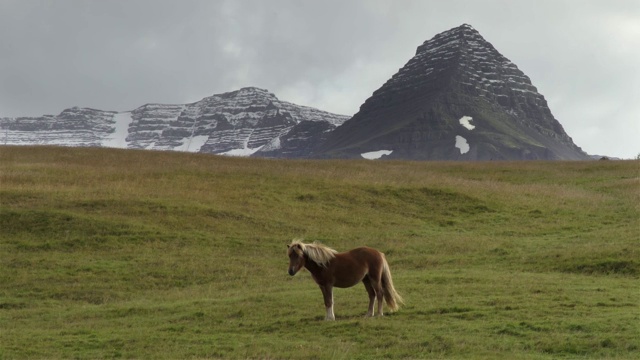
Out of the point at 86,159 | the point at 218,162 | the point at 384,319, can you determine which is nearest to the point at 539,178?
the point at 218,162

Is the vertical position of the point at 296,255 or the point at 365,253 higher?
the point at 365,253

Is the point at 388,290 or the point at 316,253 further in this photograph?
the point at 388,290

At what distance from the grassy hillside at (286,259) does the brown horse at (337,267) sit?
3.04ft

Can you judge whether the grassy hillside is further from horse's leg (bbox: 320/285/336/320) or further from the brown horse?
the brown horse

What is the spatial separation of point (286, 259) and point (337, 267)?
43.7ft

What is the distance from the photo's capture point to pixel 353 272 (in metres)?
18.7

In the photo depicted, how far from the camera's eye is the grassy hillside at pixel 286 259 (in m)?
17.1

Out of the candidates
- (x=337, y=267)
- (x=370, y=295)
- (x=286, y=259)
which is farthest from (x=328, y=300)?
(x=286, y=259)

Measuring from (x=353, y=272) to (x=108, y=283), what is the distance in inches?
500

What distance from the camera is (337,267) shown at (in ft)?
61.4

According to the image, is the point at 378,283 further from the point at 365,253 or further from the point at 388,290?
the point at 365,253

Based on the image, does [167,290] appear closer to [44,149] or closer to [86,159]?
[86,159]

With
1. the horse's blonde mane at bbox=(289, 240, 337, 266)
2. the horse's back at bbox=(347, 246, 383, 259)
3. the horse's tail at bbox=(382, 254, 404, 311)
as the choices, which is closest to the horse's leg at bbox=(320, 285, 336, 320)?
the horse's blonde mane at bbox=(289, 240, 337, 266)

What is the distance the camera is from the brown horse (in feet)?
60.8
